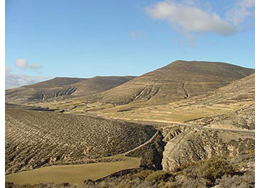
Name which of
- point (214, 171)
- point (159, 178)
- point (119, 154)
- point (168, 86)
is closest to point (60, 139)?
point (119, 154)

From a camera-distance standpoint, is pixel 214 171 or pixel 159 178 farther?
pixel 159 178

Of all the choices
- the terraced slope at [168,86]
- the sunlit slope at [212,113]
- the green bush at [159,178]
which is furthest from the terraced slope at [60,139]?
the terraced slope at [168,86]

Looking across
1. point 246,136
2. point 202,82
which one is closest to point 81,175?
point 246,136

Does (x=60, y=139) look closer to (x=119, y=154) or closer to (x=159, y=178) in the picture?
(x=119, y=154)

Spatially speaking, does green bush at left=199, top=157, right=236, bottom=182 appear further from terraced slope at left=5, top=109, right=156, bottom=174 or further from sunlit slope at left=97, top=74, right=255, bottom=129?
sunlit slope at left=97, top=74, right=255, bottom=129

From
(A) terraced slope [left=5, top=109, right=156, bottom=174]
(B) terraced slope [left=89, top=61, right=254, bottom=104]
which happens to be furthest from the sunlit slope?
(B) terraced slope [left=89, top=61, right=254, bottom=104]
